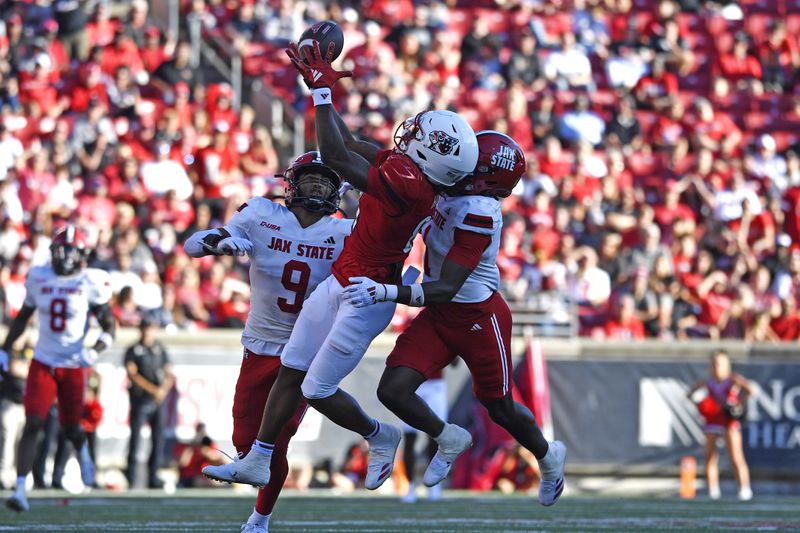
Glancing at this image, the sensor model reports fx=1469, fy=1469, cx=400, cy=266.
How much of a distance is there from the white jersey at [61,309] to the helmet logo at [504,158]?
13.6 feet

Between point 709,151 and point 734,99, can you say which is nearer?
point 709,151

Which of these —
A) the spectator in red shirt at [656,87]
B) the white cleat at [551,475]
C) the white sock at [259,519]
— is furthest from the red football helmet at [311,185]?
the spectator in red shirt at [656,87]

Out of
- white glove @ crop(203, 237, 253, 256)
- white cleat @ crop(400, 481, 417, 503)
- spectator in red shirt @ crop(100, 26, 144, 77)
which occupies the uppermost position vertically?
spectator in red shirt @ crop(100, 26, 144, 77)

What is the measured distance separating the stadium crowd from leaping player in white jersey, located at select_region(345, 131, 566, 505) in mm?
6701

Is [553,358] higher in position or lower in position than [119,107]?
lower

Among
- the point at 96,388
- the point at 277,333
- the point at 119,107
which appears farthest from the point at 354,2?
the point at 277,333

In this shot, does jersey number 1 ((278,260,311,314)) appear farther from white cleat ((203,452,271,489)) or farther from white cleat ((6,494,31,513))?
white cleat ((6,494,31,513))

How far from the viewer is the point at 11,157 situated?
1491 centimetres

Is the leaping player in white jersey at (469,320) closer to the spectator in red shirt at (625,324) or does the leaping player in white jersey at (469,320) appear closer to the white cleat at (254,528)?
the white cleat at (254,528)

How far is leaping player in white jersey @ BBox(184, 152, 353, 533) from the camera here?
22.0 ft

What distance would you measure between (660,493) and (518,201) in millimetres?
3714

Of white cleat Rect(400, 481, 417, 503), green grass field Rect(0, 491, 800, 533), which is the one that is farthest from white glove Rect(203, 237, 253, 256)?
white cleat Rect(400, 481, 417, 503)

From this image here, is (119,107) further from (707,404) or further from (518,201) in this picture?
(707,404)

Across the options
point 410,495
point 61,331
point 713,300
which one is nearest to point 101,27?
point 713,300
